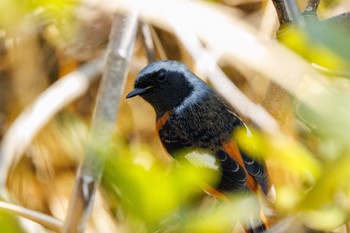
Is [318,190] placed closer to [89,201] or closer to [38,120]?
[89,201]

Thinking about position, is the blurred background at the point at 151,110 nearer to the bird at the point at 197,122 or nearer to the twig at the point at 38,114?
the twig at the point at 38,114

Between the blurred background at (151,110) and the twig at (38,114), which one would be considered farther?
the twig at (38,114)

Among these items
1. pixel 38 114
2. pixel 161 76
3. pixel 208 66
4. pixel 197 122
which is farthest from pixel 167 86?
pixel 38 114

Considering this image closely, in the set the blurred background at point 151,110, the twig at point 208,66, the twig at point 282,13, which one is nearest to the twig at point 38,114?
the blurred background at point 151,110

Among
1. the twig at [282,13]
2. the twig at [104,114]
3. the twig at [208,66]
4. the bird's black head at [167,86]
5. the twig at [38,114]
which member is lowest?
the twig at [38,114]

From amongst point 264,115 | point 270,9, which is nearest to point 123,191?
point 264,115

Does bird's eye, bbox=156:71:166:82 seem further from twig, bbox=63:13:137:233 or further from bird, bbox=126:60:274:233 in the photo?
twig, bbox=63:13:137:233

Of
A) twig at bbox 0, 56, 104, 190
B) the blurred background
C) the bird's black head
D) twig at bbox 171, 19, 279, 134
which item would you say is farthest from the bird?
twig at bbox 0, 56, 104, 190
